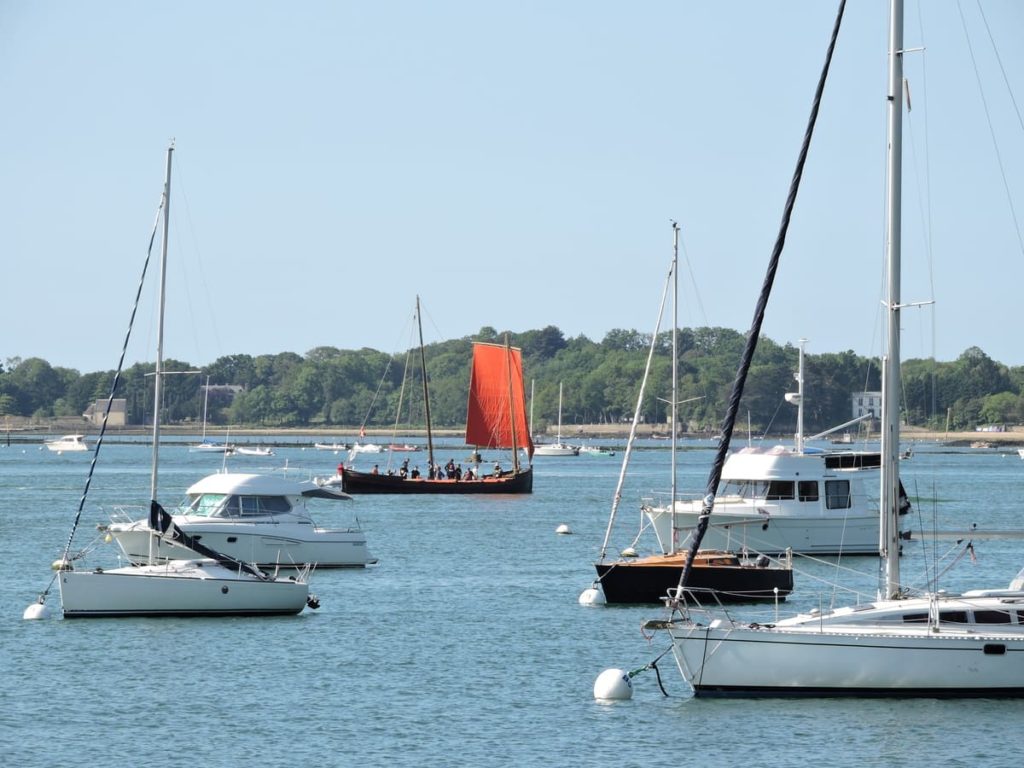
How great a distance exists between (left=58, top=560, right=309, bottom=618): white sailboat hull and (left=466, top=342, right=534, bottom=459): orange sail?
65115 mm

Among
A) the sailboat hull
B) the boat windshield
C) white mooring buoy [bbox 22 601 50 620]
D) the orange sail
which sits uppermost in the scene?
the orange sail

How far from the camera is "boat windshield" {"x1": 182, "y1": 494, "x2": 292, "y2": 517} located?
5000 cm

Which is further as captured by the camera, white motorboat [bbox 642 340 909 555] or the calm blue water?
white motorboat [bbox 642 340 909 555]

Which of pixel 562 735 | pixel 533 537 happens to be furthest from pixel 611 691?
pixel 533 537

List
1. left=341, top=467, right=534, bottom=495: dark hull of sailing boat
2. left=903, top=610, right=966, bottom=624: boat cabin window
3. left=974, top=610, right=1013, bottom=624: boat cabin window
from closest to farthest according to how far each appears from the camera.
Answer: left=903, top=610, right=966, bottom=624: boat cabin window < left=974, top=610, right=1013, bottom=624: boat cabin window < left=341, top=467, right=534, bottom=495: dark hull of sailing boat

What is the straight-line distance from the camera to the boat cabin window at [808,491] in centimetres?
5453

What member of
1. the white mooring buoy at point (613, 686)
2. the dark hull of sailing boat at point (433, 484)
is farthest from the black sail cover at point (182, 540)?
the dark hull of sailing boat at point (433, 484)

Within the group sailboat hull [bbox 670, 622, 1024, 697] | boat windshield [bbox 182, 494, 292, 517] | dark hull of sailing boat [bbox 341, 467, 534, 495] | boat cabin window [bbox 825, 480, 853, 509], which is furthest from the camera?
dark hull of sailing boat [bbox 341, 467, 534, 495]

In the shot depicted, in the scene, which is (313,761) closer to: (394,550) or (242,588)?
(242,588)

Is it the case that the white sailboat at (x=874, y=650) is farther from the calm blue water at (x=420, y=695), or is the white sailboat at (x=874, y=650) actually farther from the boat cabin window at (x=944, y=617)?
the calm blue water at (x=420, y=695)

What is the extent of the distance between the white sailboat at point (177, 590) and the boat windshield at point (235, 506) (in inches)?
345

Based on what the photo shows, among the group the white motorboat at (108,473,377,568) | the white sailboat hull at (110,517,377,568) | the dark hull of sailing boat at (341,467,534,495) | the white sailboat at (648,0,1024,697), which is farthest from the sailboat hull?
the dark hull of sailing boat at (341,467,534,495)

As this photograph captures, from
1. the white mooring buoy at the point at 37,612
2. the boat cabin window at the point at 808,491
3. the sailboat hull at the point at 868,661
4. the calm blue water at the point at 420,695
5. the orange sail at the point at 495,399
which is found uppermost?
the orange sail at the point at 495,399

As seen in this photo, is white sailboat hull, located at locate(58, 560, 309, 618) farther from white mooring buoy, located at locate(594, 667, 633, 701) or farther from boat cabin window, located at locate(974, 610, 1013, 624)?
boat cabin window, located at locate(974, 610, 1013, 624)
